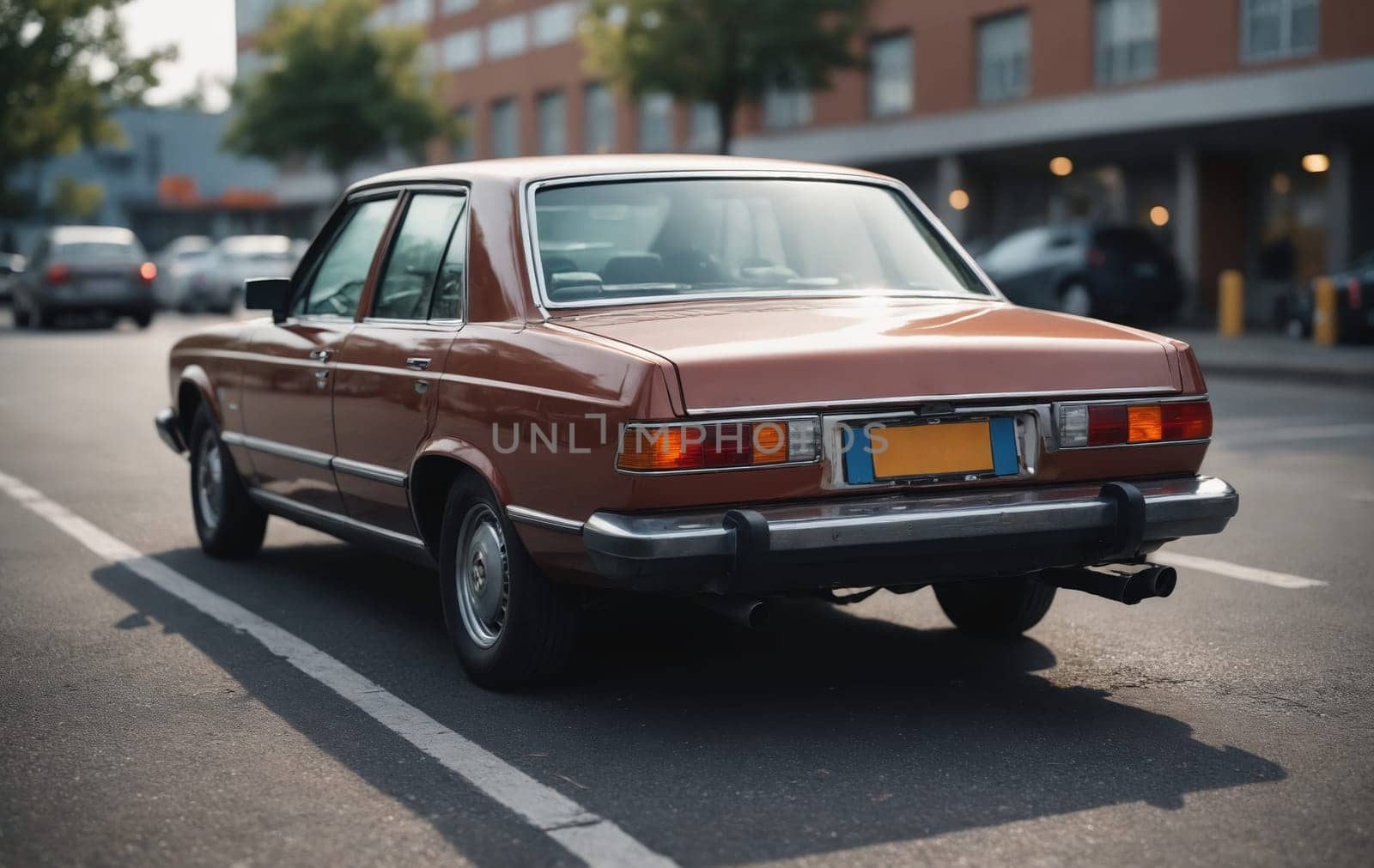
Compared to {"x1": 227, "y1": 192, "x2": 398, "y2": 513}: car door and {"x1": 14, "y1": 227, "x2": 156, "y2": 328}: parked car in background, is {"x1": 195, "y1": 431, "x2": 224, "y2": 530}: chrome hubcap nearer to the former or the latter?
{"x1": 227, "y1": 192, "x2": 398, "y2": 513}: car door

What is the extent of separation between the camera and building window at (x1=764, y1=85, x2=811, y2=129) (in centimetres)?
3656

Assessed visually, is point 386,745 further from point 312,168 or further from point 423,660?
point 312,168

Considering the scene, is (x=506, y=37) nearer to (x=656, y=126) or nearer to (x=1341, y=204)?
(x=656, y=126)

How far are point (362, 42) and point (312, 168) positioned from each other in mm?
19366

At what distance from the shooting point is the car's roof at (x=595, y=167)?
529cm

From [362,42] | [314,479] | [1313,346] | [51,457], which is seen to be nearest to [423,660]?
[314,479]

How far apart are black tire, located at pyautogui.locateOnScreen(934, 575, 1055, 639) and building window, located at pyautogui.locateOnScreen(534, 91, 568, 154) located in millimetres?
41944

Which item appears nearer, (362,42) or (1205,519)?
(1205,519)

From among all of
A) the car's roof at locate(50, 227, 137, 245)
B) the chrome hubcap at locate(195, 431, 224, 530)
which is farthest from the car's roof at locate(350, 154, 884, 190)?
the car's roof at locate(50, 227, 137, 245)

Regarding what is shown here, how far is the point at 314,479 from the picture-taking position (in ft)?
19.7

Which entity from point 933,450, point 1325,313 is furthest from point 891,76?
point 933,450

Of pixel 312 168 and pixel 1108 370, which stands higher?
pixel 312 168

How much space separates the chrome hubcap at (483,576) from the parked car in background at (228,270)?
29935mm

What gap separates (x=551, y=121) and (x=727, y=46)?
767 inches
